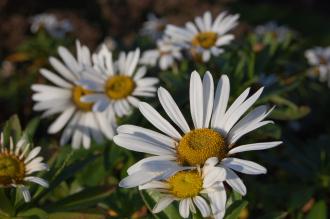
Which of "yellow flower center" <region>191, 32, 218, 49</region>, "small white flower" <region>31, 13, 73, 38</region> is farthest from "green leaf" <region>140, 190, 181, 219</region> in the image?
"small white flower" <region>31, 13, 73, 38</region>

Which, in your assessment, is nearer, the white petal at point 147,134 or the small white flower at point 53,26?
the white petal at point 147,134

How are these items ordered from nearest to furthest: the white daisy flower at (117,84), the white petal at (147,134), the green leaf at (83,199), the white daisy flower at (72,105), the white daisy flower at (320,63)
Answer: the white petal at (147,134) < the green leaf at (83,199) < the white daisy flower at (117,84) < the white daisy flower at (72,105) < the white daisy flower at (320,63)

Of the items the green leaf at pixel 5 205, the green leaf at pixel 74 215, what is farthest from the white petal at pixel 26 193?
the green leaf at pixel 74 215

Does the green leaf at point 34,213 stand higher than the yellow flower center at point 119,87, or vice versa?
the yellow flower center at point 119,87

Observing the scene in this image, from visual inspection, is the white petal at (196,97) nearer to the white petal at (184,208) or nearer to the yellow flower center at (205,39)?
the white petal at (184,208)

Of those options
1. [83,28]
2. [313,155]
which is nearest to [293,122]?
[313,155]

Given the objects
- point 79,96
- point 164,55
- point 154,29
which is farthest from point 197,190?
point 154,29
